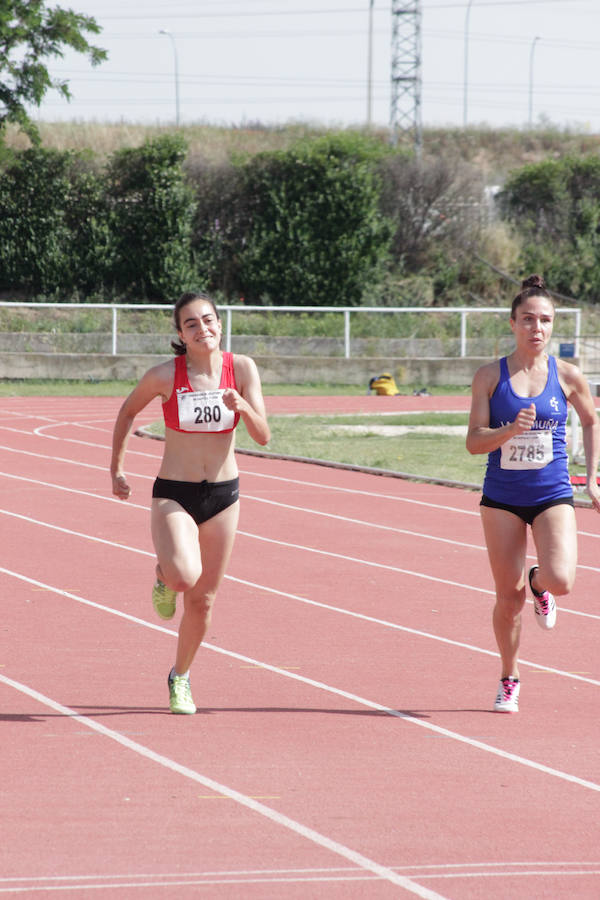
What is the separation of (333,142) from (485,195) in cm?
728

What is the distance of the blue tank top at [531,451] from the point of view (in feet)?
20.9

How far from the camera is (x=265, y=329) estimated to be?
1430 inches

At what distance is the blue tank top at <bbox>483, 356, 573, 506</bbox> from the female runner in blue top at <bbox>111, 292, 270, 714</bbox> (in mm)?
1101

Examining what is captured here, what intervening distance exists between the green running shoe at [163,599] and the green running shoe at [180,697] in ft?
1.02

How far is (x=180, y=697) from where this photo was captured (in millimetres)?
6359

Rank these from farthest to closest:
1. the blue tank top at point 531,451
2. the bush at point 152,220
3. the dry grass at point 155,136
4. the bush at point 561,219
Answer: the dry grass at point 155,136
the bush at point 561,219
the bush at point 152,220
the blue tank top at point 531,451

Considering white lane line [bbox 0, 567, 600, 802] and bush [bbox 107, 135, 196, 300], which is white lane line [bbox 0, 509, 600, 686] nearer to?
white lane line [bbox 0, 567, 600, 802]

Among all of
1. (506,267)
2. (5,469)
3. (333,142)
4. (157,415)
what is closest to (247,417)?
(5,469)

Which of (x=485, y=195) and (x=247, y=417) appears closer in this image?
(x=247, y=417)

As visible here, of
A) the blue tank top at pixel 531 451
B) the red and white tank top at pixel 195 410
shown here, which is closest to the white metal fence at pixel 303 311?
the red and white tank top at pixel 195 410

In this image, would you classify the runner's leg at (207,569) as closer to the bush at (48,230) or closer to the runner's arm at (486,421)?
the runner's arm at (486,421)

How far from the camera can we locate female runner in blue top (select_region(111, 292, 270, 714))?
6.27 meters

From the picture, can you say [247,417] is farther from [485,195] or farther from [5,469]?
[485,195]

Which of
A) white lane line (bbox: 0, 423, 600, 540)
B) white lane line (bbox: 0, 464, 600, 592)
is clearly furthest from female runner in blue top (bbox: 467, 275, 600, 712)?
white lane line (bbox: 0, 423, 600, 540)
